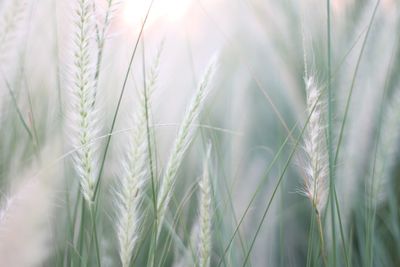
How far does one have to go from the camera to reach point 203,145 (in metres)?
0.83

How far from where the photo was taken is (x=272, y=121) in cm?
112

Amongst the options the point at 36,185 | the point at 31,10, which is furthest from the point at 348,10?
the point at 36,185

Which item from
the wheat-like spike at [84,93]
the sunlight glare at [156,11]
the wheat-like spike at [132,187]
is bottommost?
the wheat-like spike at [132,187]

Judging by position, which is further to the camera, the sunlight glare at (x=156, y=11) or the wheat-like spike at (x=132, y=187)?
the sunlight glare at (x=156, y=11)

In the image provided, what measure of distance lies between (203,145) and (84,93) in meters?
0.31

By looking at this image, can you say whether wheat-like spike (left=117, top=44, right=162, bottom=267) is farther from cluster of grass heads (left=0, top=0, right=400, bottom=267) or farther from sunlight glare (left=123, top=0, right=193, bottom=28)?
sunlight glare (left=123, top=0, right=193, bottom=28)

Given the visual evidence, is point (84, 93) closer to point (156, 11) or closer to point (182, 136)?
point (182, 136)

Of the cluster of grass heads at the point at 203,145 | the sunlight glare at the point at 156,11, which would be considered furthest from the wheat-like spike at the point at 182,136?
the sunlight glare at the point at 156,11

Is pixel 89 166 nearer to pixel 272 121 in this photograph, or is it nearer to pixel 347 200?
pixel 347 200

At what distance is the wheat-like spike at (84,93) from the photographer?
1.76 ft

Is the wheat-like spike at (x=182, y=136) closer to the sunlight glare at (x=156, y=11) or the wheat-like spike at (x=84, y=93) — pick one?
the wheat-like spike at (x=84, y=93)

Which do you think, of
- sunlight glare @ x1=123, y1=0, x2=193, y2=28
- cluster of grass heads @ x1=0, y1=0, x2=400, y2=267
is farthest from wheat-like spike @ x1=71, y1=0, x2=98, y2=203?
sunlight glare @ x1=123, y1=0, x2=193, y2=28

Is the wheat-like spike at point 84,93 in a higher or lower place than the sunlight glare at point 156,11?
lower

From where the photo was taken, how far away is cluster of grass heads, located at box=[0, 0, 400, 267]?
55cm
